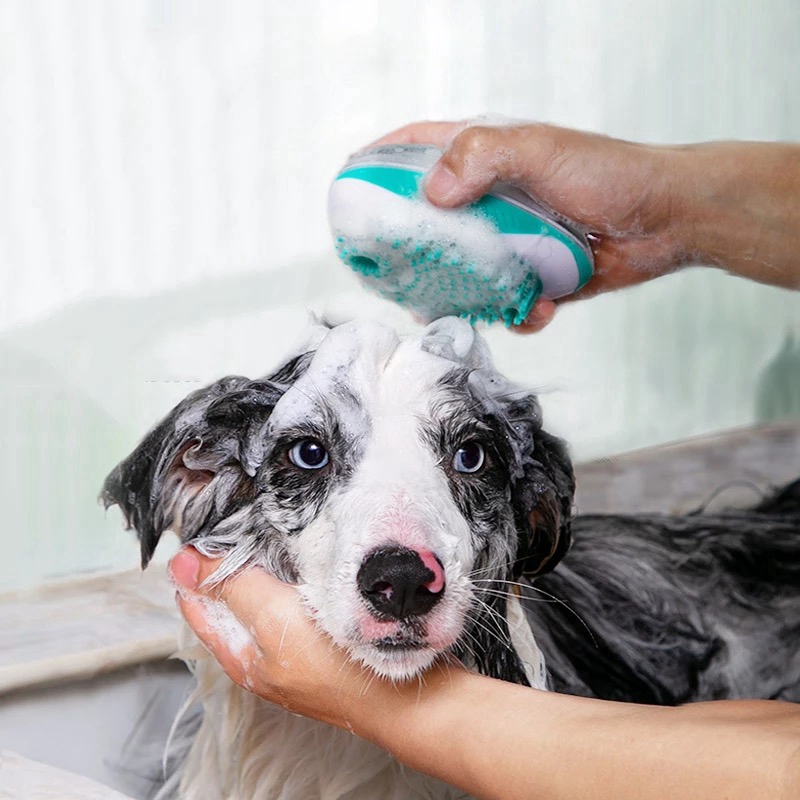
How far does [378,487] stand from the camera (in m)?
0.93

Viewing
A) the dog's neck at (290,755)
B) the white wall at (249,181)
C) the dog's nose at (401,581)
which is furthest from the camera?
the white wall at (249,181)

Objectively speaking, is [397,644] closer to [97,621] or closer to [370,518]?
[370,518]

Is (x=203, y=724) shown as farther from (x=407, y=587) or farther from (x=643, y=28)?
(x=643, y=28)

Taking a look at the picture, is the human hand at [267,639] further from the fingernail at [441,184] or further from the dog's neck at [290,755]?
the fingernail at [441,184]

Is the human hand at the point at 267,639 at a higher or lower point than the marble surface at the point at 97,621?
higher

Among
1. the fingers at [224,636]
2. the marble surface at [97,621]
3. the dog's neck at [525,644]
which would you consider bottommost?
the marble surface at [97,621]

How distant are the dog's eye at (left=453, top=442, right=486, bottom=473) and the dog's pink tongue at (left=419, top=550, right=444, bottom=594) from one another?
0.16 m

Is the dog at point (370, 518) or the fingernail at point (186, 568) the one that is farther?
the fingernail at point (186, 568)

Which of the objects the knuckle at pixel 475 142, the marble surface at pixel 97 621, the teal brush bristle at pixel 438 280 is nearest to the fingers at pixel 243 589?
the marble surface at pixel 97 621

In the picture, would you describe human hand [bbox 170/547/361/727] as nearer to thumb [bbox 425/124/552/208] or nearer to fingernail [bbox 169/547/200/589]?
fingernail [bbox 169/547/200/589]

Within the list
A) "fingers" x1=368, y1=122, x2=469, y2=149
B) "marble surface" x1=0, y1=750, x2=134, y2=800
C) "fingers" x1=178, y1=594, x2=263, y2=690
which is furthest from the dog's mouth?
"fingers" x1=368, y1=122, x2=469, y2=149

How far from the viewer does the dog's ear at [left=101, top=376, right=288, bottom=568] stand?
3.48 feet

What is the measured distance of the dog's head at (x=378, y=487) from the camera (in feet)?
2.92

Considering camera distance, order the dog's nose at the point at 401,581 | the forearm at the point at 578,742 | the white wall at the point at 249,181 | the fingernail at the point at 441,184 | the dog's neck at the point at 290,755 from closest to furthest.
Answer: the forearm at the point at 578,742 < the dog's nose at the point at 401,581 < the fingernail at the point at 441,184 < the dog's neck at the point at 290,755 < the white wall at the point at 249,181
